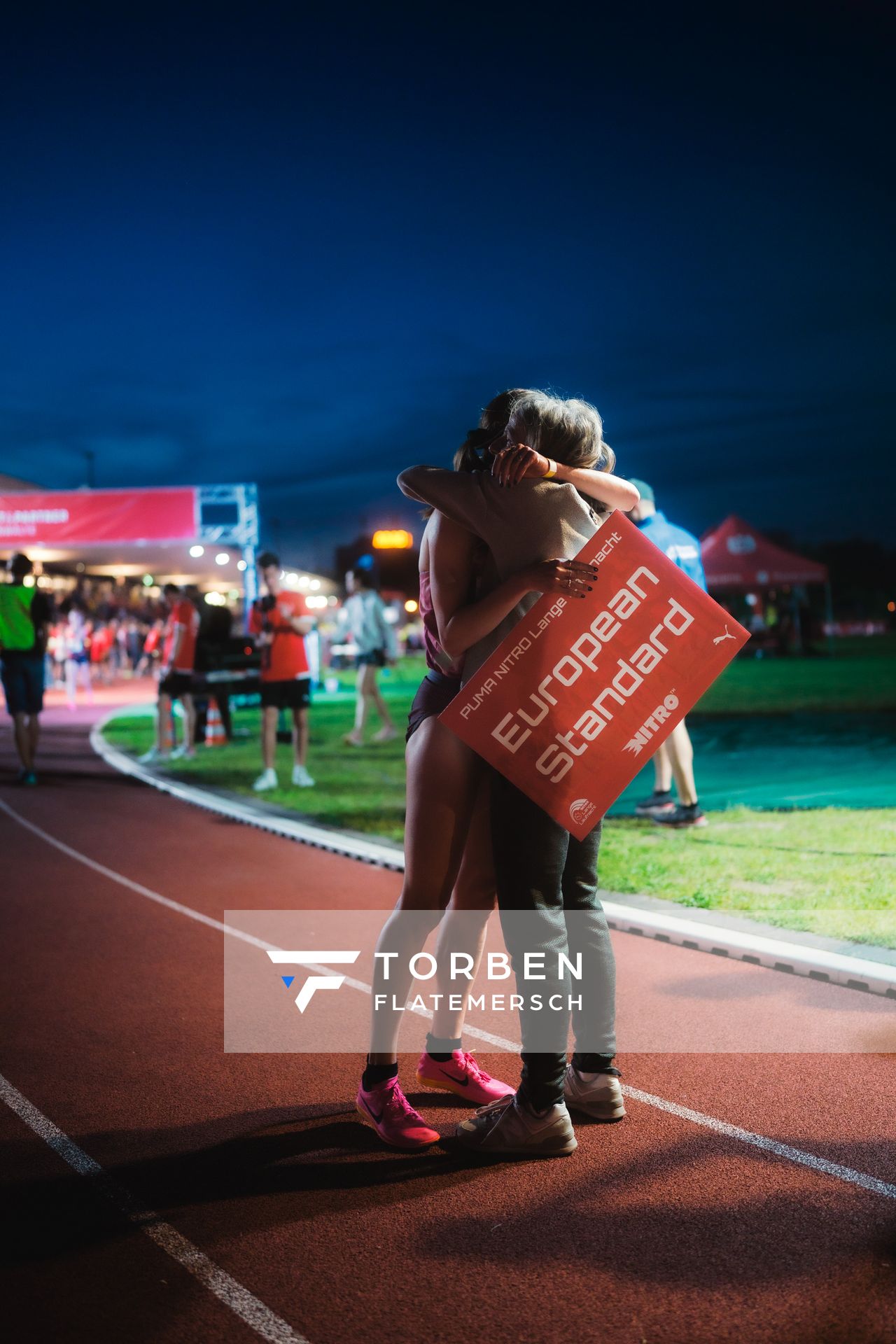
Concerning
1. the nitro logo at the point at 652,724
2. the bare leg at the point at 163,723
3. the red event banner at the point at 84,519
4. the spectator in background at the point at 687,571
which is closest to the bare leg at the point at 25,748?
the bare leg at the point at 163,723

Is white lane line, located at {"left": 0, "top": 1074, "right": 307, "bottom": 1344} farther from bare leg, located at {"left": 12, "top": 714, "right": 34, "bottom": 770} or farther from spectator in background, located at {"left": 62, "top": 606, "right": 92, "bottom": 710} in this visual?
spectator in background, located at {"left": 62, "top": 606, "right": 92, "bottom": 710}

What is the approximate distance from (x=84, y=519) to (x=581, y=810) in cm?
2510

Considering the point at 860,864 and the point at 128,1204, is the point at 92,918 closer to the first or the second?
the point at 128,1204

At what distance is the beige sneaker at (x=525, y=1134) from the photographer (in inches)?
123

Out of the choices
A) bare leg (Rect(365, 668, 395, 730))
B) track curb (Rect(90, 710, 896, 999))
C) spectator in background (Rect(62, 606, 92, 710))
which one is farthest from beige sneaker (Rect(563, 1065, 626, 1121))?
spectator in background (Rect(62, 606, 92, 710))

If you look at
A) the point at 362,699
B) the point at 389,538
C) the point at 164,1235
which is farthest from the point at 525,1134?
the point at 389,538

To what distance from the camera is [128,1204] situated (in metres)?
2.95

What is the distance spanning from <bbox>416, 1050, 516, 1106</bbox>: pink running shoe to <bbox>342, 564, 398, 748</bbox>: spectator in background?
36.4 ft

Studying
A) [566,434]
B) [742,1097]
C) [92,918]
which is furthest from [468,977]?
[92,918]

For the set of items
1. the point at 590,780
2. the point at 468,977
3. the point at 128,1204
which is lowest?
the point at 128,1204

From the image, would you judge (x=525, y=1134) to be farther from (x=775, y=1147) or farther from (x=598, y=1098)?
(x=775, y=1147)

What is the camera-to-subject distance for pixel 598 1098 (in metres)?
3.40

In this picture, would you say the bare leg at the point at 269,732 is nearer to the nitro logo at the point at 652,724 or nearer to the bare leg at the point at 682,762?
the bare leg at the point at 682,762

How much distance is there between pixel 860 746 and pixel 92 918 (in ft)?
28.4
